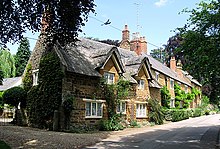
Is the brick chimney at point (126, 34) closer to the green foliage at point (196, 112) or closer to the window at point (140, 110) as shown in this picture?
the window at point (140, 110)

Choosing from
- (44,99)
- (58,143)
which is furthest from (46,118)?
(58,143)

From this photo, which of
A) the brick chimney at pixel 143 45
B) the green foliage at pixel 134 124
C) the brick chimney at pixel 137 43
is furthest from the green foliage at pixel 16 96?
the brick chimney at pixel 143 45

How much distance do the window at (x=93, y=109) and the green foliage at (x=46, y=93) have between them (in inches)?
119

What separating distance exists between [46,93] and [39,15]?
11751mm

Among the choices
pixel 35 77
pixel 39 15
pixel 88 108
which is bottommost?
pixel 88 108

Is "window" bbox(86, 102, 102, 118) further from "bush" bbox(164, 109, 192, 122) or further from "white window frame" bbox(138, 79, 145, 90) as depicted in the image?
"bush" bbox(164, 109, 192, 122)

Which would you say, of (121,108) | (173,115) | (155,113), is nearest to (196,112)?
(173,115)

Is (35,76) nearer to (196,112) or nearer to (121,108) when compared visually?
(121,108)

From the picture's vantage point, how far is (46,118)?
23.3 metres

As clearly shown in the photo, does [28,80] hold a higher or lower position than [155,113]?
higher

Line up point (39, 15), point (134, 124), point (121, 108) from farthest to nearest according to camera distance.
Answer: point (134, 124)
point (121, 108)
point (39, 15)

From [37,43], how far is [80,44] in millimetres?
4451

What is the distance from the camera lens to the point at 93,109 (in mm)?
24641

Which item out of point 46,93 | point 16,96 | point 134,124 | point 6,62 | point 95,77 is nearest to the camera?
point 46,93
